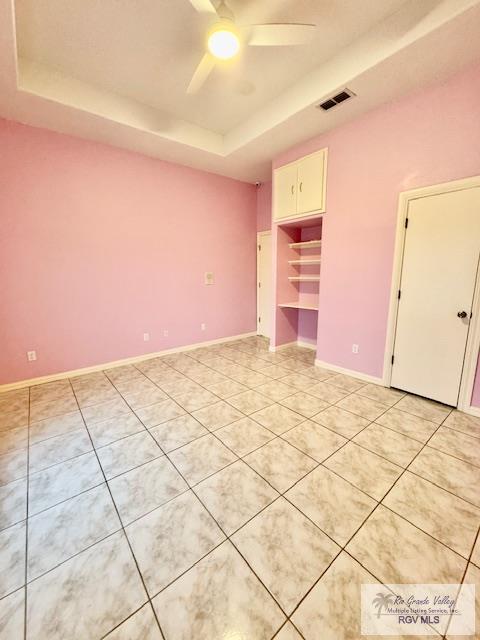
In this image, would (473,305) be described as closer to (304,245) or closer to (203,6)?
(304,245)

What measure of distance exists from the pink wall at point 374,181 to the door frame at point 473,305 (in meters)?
0.06

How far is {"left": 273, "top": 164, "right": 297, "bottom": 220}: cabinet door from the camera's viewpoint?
3.73m

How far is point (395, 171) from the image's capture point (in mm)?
2732

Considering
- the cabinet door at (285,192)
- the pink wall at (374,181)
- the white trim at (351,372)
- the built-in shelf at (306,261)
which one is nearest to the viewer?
the pink wall at (374,181)

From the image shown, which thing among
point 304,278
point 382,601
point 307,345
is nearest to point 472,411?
point 382,601

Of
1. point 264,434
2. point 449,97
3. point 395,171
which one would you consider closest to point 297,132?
point 395,171

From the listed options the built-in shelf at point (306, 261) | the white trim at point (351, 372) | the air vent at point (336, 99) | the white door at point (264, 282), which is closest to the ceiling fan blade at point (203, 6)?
the air vent at point (336, 99)

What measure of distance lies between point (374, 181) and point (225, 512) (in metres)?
3.41

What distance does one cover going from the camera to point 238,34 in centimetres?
188

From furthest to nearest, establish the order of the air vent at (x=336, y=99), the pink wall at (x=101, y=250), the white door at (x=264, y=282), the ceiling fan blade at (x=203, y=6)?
the white door at (x=264, y=282) → the pink wall at (x=101, y=250) → the air vent at (x=336, y=99) → the ceiling fan blade at (x=203, y=6)

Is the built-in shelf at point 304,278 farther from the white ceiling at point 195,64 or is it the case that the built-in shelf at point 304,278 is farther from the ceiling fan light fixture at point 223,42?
the ceiling fan light fixture at point 223,42

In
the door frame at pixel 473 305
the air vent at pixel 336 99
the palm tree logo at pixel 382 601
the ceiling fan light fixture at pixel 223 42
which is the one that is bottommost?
the palm tree logo at pixel 382 601

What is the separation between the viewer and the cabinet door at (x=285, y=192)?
12.2 ft

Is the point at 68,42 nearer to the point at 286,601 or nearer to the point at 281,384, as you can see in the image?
the point at 281,384
